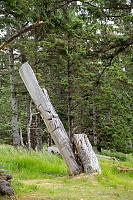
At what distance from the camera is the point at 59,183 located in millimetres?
4734

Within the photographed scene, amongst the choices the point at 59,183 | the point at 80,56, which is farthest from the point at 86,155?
the point at 80,56

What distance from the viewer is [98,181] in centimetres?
496

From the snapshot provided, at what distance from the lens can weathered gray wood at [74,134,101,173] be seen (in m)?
5.77

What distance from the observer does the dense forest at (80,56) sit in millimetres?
4910

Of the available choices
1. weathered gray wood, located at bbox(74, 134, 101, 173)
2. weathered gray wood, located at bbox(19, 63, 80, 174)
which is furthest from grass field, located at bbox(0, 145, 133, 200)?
weathered gray wood, located at bbox(19, 63, 80, 174)

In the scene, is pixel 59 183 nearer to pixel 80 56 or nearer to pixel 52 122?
pixel 52 122

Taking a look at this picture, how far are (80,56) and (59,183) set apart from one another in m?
3.54

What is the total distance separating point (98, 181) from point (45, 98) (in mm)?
3189

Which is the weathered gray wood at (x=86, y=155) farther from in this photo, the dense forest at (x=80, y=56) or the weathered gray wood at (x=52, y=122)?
the dense forest at (x=80, y=56)

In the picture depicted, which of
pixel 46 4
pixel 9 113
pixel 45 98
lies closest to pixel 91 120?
pixel 9 113

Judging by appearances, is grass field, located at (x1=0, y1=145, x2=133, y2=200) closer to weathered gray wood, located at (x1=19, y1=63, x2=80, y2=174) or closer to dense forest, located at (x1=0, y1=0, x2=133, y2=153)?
weathered gray wood, located at (x1=19, y1=63, x2=80, y2=174)

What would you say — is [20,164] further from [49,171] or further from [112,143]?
[112,143]

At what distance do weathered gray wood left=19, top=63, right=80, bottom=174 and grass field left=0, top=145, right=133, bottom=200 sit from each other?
0.52 meters

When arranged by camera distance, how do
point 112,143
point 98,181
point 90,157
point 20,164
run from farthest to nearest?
point 112,143
point 20,164
point 90,157
point 98,181
